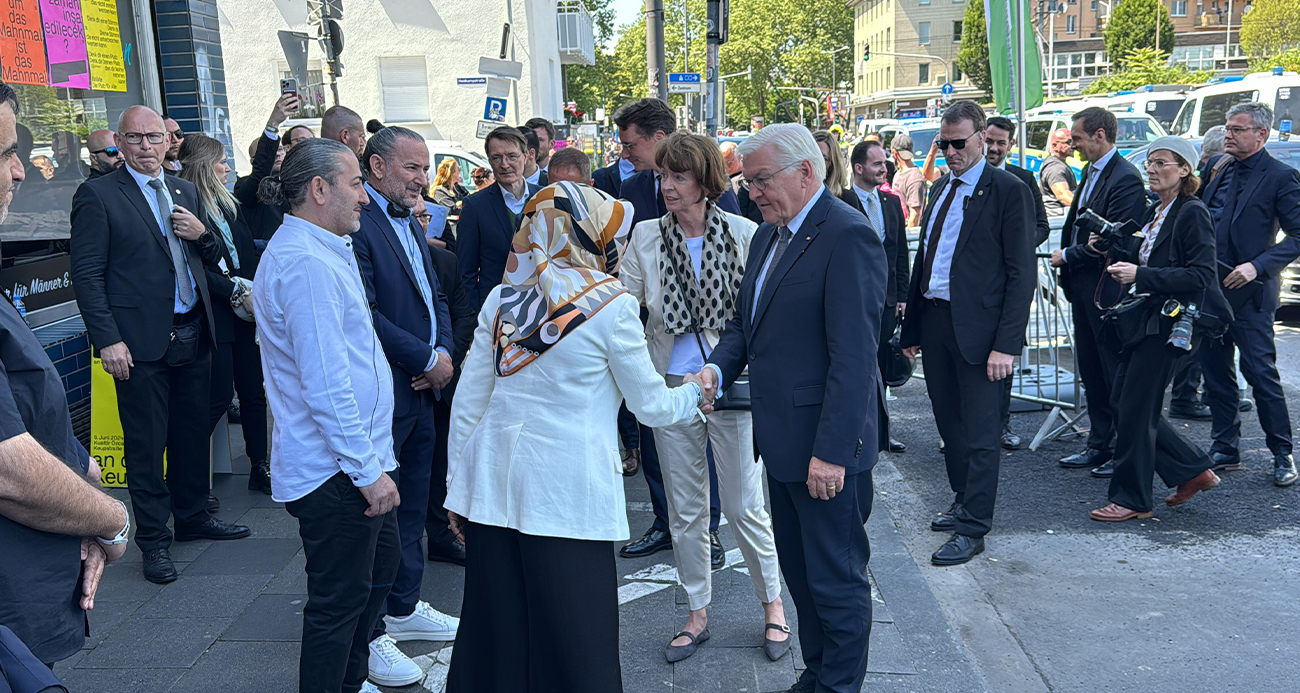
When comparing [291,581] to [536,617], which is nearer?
[536,617]

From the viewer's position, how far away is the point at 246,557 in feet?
16.9

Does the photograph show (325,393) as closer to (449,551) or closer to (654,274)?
(654,274)

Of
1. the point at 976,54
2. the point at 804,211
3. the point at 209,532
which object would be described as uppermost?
the point at 976,54

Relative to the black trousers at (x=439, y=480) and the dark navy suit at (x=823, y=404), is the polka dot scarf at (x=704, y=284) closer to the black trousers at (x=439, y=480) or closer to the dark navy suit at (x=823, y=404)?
the dark navy suit at (x=823, y=404)

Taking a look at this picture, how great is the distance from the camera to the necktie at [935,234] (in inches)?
206

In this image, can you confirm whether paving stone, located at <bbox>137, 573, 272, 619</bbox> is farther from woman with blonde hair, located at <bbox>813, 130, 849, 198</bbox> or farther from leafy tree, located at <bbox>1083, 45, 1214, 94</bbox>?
leafy tree, located at <bbox>1083, 45, 1214, 94</bbox>

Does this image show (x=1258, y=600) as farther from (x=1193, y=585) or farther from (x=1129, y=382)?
(x=1129, y=382)

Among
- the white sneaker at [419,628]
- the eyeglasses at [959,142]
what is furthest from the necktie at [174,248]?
the eyeglasses at [959,142]

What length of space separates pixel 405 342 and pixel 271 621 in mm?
1473

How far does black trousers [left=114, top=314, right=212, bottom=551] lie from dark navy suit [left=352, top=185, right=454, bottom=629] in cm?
158

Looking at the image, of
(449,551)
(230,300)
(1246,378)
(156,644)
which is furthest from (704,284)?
(1246,378)

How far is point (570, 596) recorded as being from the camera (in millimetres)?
2904

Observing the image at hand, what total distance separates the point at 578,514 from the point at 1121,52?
7645cm

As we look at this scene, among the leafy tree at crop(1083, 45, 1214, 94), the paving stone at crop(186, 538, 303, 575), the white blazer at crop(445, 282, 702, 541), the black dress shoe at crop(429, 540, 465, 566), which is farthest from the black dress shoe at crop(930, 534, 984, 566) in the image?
the leafy tree at crop(1083, 45, 1214, 94)
